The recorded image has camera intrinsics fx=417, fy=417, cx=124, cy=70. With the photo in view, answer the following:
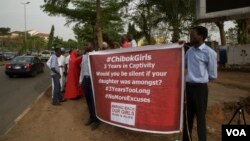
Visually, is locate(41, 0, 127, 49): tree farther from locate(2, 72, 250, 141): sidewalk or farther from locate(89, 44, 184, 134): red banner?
locate(89, 44, 184, 134): red banner

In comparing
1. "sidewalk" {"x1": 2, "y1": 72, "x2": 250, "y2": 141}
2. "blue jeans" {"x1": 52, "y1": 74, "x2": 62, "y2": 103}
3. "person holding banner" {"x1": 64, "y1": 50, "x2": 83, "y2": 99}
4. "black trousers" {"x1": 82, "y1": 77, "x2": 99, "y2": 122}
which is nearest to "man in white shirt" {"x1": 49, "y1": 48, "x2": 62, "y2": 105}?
"blue jeans" {"x1": 52, "y1": 74, "x2": 62, "y2": 103}

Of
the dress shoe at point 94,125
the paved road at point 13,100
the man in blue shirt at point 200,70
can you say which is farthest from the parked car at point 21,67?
the man in blue shirt at point 200,70

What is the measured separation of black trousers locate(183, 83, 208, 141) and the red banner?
178 millimetres

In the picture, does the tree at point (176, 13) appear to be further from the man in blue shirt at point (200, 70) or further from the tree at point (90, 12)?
the man in blue shirt at point (200, 70)

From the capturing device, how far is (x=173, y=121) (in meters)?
6.98

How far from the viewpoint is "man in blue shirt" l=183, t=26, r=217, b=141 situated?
20.9 ft

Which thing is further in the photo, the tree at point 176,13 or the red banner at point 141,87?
the tree at point 176,13

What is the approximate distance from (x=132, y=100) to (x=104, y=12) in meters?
29.3

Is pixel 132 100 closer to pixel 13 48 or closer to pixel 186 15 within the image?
pixel 186 15

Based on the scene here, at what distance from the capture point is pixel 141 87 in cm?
754

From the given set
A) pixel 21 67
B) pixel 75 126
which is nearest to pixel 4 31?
pixel 21 67

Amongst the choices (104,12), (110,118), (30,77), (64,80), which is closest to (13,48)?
(104,12)

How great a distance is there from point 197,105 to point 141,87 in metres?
1.40

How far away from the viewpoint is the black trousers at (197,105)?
21.0ft
